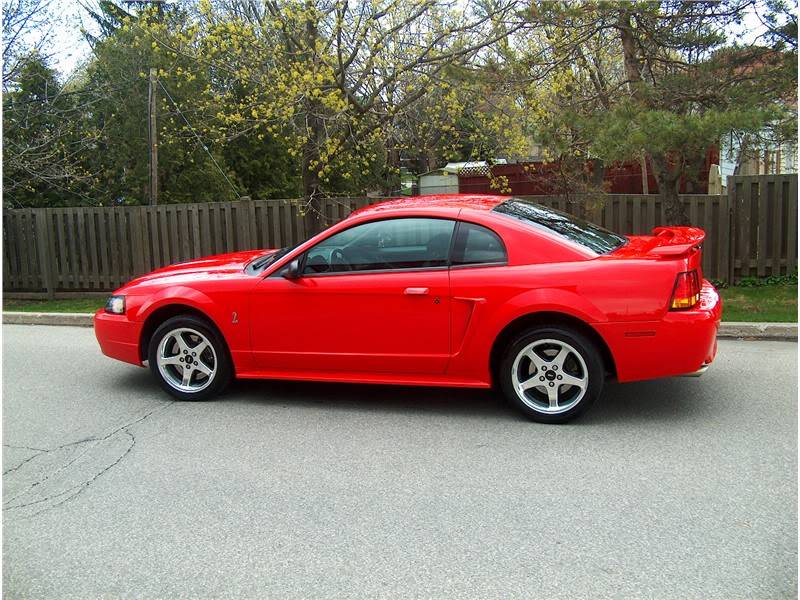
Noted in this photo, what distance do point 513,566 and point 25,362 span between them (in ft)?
21.2

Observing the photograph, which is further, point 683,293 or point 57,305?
point 57,305

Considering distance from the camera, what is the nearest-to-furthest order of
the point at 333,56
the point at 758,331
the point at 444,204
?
the point at 444,204 → the point at 758,331 → the point at 333,56

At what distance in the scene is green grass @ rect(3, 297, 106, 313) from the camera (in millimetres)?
11492

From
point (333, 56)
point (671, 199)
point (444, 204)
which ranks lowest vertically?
point (444, 204)

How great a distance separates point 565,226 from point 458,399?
64.7 inches

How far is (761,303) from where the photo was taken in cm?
895

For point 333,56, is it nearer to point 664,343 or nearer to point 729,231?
point 729,231

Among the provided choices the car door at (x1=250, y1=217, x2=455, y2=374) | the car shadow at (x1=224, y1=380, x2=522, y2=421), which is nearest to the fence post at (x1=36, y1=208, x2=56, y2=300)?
the car shadow at (x1=224, y1=380, x2=522, y2=421)

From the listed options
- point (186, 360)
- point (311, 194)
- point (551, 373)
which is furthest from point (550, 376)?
point (311, 194)

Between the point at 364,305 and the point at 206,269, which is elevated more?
the point at 206,269

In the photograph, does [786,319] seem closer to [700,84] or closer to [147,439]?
[700,84]

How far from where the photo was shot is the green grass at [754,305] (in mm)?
8125

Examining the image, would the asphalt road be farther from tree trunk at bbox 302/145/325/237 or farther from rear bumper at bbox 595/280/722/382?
tree trunk at bbox 302/145/325/237

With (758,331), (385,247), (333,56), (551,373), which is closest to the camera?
(551,373)
